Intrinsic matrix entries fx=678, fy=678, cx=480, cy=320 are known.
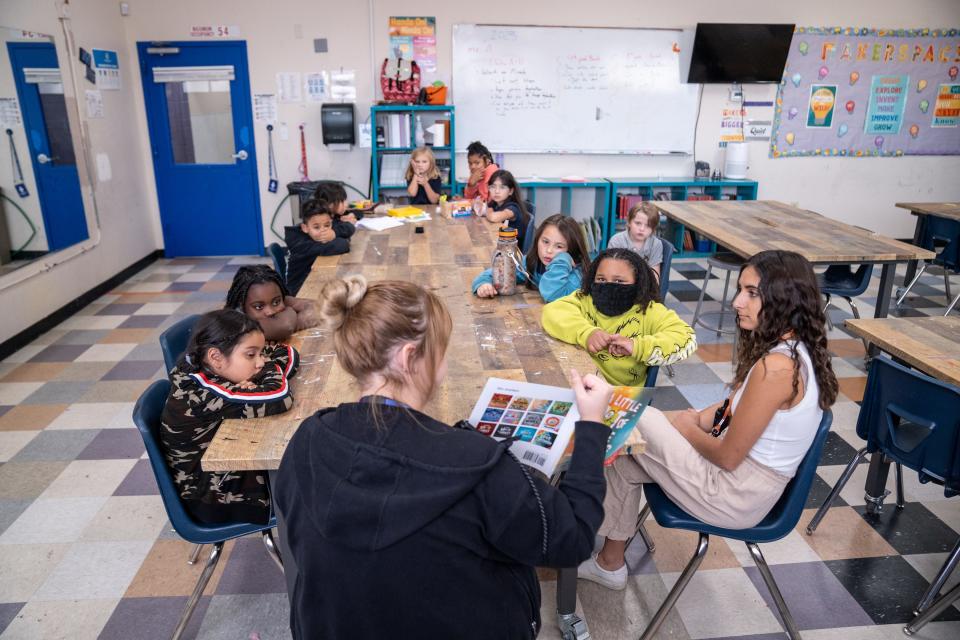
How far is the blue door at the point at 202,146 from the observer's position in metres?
6.16

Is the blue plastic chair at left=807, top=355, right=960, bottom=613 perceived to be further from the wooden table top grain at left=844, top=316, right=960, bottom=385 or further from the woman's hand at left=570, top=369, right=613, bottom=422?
the woman's hand at left=570, top=369, right=613, bottom=422

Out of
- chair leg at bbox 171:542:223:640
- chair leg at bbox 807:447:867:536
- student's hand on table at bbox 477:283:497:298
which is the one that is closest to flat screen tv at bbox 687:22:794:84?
student's hand on table at bbox 477:283:497:298

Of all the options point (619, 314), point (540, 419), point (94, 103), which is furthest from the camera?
point (94, 103)

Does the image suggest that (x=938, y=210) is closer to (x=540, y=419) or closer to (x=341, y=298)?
(x=540, y=419)

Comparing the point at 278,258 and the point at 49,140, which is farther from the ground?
the point at 49,140

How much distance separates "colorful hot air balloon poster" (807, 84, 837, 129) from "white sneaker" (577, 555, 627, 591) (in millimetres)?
6054

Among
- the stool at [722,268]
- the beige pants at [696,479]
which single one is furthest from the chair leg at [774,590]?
Result: the stool at [722,268]

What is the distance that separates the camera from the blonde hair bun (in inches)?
47.9

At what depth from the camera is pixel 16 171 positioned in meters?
4.27

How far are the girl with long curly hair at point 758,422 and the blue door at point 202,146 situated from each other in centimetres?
553

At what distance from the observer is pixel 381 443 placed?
3.42ft

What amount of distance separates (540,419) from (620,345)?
2.47 feet

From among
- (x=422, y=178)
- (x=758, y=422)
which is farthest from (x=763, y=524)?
(x=422, y=178)

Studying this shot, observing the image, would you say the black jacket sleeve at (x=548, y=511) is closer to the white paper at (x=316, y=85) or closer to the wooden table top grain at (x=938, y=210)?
the wooden table top grain at (x=938, y=210)
